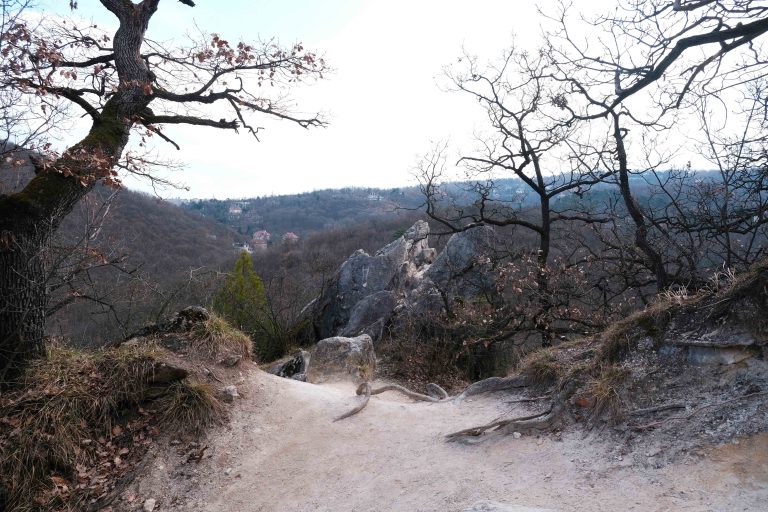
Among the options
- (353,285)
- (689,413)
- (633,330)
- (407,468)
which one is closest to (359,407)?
(407,468)

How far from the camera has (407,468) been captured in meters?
4.28

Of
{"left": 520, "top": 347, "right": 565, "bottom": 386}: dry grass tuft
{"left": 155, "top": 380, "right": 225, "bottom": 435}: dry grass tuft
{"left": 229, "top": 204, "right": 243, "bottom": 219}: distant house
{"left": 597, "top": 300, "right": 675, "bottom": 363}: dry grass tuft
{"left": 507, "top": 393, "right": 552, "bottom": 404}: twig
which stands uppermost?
{"left": 229, "top": 204, "right": 243, "bottom": 219}: distant house

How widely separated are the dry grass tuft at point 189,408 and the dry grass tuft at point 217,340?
2.35 feet

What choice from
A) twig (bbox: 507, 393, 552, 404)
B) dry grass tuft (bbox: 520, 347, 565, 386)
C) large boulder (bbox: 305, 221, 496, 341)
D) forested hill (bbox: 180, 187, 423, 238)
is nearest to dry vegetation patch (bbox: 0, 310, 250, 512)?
twig (bbox: 507, 393, 552, 404)

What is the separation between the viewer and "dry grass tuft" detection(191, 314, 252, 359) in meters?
6.02

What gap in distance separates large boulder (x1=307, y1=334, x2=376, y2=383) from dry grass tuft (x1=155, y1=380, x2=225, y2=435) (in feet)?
8.82

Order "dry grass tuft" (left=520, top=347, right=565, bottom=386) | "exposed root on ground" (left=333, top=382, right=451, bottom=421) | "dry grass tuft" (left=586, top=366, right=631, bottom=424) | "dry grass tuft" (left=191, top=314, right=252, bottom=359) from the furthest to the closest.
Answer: "dry grass tuft" (left=191, top=314, right=252, bottom=359), "exposed root on ground" (left=333, top=382, right=451, bottom=421), "dry grass tuft" (left=520, top=347, right=565, bottom=386), "dry grass tuft" (left=586, top=366, right=631, bottom=424)

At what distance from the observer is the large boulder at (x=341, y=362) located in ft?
26.2

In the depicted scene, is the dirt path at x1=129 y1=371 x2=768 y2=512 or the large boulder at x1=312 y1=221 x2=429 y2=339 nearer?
the dirt path at x1=129 y1=371 x2=768 y2=512

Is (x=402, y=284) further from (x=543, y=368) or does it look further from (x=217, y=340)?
(x=543, y=368)

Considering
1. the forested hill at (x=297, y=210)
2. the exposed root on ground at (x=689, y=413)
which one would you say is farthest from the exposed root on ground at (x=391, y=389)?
the forested hill at (x=297, y=210)

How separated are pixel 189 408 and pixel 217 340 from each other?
1.15 m

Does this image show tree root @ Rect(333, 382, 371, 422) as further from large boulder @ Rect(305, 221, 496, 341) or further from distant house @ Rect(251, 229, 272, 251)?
distant house @ Rect(251, 229, 272, 251)

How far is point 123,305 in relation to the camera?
14.4 metres
